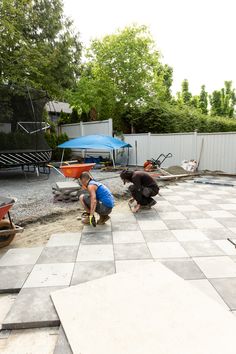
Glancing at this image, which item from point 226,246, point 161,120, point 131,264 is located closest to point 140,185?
point 226,246

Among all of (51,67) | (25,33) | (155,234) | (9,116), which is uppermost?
(25,33)

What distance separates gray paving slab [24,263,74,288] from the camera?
2.82 m

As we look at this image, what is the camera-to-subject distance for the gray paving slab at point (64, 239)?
153 inches

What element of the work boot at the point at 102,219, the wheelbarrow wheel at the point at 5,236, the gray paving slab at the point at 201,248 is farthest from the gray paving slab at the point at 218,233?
the wheelbarrow wheel at the point at 5,236

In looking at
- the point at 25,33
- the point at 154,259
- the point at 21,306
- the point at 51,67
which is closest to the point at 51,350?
the point at 21,306

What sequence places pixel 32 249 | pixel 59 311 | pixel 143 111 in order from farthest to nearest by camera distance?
pixel 143 111 → pixel 32 249 → pixel 59 311

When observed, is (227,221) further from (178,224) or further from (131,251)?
(131,251)

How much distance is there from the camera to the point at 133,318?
2139 millimetres

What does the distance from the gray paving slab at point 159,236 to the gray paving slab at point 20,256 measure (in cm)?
158

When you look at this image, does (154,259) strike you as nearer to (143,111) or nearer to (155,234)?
(155,234)

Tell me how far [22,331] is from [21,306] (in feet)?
0.91

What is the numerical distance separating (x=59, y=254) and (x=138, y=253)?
41.0 inches

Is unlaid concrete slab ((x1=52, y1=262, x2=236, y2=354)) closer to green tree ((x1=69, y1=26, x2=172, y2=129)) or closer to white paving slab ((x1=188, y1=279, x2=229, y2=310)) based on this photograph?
white paving slab ((x1=188, y1=279, x2=229, y2=310))

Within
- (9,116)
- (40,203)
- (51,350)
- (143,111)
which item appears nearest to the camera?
(51,350)
